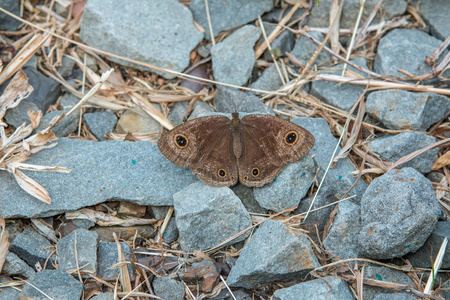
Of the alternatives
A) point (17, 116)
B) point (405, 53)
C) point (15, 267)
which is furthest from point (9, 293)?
point (405, 53)

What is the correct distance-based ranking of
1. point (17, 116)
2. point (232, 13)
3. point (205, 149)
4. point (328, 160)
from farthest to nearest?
1. point (232, 13)
2. point (17, 116)
3. point (328, 160)
4. point (205, 149)

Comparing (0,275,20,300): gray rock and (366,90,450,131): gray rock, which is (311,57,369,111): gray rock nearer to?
(366,90,450,131): gray rock

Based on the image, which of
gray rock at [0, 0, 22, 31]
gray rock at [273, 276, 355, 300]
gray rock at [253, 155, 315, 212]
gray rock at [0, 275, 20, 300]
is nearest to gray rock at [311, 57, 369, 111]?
gray rock at [253, 155, 315, 212]

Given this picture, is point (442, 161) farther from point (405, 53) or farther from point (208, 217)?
point (208, 217)

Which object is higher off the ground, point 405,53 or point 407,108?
point 405,53

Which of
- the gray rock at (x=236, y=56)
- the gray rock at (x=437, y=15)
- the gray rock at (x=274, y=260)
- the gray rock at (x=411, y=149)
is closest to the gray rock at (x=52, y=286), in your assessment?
the gray rock at (x=274, y=260)

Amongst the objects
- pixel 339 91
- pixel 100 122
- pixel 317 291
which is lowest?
pixel 317 291
